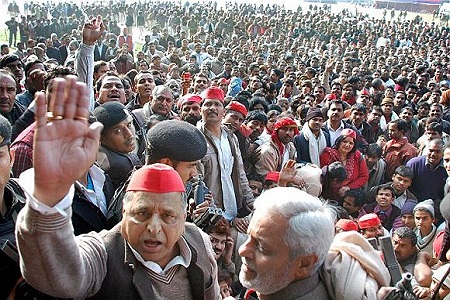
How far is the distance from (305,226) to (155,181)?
609mm

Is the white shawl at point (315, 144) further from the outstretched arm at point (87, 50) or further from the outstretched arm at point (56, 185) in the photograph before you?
the outstretched arm at point (56, 185)

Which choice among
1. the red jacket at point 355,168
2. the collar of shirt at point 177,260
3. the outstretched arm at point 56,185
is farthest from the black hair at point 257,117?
the outstretched arm at point 56,185

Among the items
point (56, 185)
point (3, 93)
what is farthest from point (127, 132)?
point (56, 185)

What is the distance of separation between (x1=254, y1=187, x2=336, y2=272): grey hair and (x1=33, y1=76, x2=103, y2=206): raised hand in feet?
2.39

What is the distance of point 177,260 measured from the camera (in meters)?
2.17

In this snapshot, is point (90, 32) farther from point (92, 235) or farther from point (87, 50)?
point (92, 235)

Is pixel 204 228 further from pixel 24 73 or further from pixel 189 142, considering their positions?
pixel 24 73

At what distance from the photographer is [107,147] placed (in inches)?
133

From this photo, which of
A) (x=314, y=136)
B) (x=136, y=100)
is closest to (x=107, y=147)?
(x=136, y=100)

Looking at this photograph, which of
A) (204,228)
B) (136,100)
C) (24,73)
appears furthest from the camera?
(24,73)

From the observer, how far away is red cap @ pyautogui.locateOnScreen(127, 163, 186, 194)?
2.11 metres

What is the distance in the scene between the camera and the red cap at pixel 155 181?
2.11 m

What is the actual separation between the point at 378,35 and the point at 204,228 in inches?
868

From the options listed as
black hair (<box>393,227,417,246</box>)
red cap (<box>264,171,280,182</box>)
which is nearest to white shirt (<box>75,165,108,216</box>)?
red cap (<box>264,171,280,182</box>)
